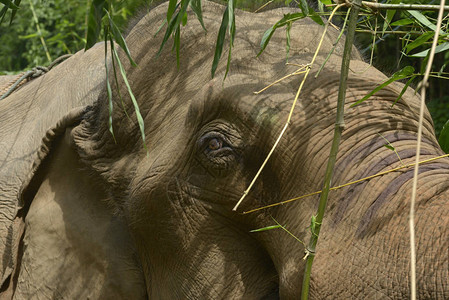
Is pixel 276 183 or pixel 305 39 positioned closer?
pixel 276 183

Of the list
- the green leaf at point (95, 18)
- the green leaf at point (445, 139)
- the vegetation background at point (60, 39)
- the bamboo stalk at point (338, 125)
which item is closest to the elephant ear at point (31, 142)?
the green leaf at point (95, 18)

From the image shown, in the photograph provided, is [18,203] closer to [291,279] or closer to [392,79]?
[291,279]

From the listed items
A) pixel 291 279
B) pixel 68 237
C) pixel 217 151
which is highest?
pixel 217 151

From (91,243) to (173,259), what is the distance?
413 millimetres

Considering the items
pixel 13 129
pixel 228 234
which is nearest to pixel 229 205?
pixel 228 234

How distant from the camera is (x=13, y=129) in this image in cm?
323

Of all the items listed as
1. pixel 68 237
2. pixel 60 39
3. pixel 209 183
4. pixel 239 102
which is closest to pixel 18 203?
pixel 68 237

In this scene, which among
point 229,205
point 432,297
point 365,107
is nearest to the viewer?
point 432,297

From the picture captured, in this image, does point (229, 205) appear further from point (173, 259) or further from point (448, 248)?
point (448, 248)

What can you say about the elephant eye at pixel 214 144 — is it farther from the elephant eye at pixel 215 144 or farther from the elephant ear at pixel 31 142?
the elephant ear at pixel 31 142

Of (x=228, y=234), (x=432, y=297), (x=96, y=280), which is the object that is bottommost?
(x=96, y=280)

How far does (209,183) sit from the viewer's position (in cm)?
230

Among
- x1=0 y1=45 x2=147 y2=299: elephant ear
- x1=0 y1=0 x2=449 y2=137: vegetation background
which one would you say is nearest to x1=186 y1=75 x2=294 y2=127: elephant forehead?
x1=0 y1=45 x2=147 y2=299: elephant ear

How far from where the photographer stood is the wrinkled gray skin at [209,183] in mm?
1867
